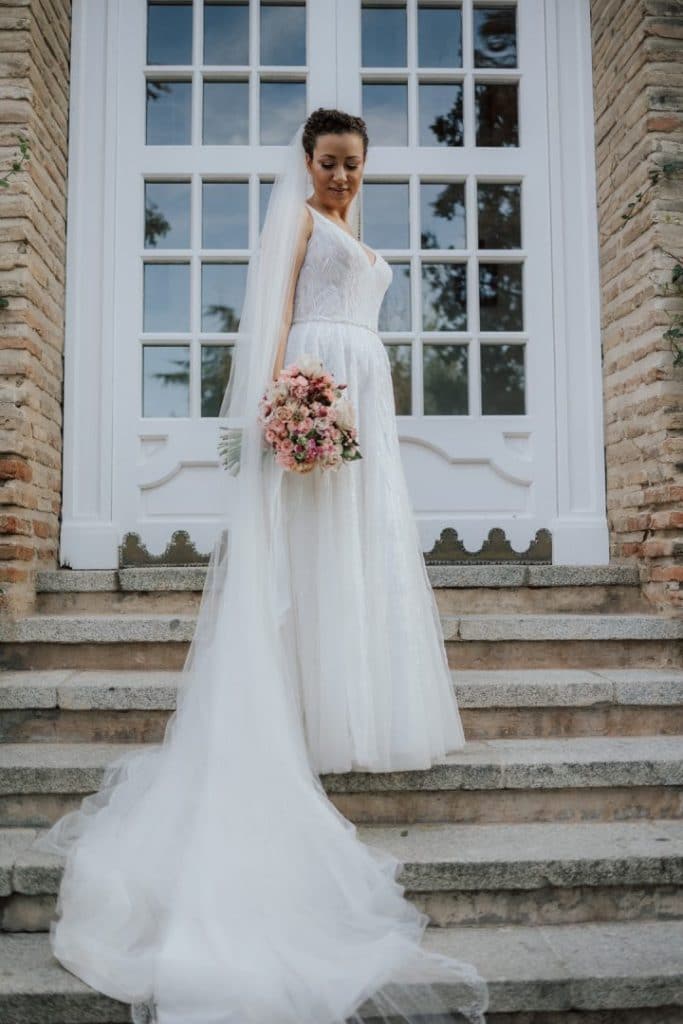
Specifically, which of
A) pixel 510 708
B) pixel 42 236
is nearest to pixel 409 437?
pixel 510 708

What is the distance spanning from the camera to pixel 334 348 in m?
2.92

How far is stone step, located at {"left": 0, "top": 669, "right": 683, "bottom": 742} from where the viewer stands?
312 centimetres

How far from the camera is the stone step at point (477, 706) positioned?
3.12 meters

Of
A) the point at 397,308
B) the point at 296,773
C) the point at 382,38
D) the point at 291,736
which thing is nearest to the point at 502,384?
the point at 397,308

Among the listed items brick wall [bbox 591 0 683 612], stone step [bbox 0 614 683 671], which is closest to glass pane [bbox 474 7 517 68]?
brick wall [bbox 591 0 683 612]

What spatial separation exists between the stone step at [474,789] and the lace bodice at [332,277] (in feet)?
5.01

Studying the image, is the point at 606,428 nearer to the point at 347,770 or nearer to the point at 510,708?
the point at 510,708

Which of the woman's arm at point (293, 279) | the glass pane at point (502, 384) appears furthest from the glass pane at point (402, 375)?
the woman's arm at point (293, 279)

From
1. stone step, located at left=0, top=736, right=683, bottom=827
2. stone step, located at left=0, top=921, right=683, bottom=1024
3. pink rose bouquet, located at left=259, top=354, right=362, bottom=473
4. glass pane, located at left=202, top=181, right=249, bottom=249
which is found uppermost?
glass pane, located at left=202, top=181, right=249, bottom=249

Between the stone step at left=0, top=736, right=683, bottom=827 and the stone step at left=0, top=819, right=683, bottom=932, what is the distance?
23 cm

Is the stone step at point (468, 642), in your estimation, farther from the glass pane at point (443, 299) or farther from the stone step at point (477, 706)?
the glass pane at point (443, 299)

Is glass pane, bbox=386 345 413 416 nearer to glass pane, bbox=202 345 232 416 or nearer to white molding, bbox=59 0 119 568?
glass pane, bbox=202 345 232 416

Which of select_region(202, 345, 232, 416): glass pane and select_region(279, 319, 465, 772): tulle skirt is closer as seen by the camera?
select_region(279, 319, 465, 772): tulle skirt

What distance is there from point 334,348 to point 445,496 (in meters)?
1.55
